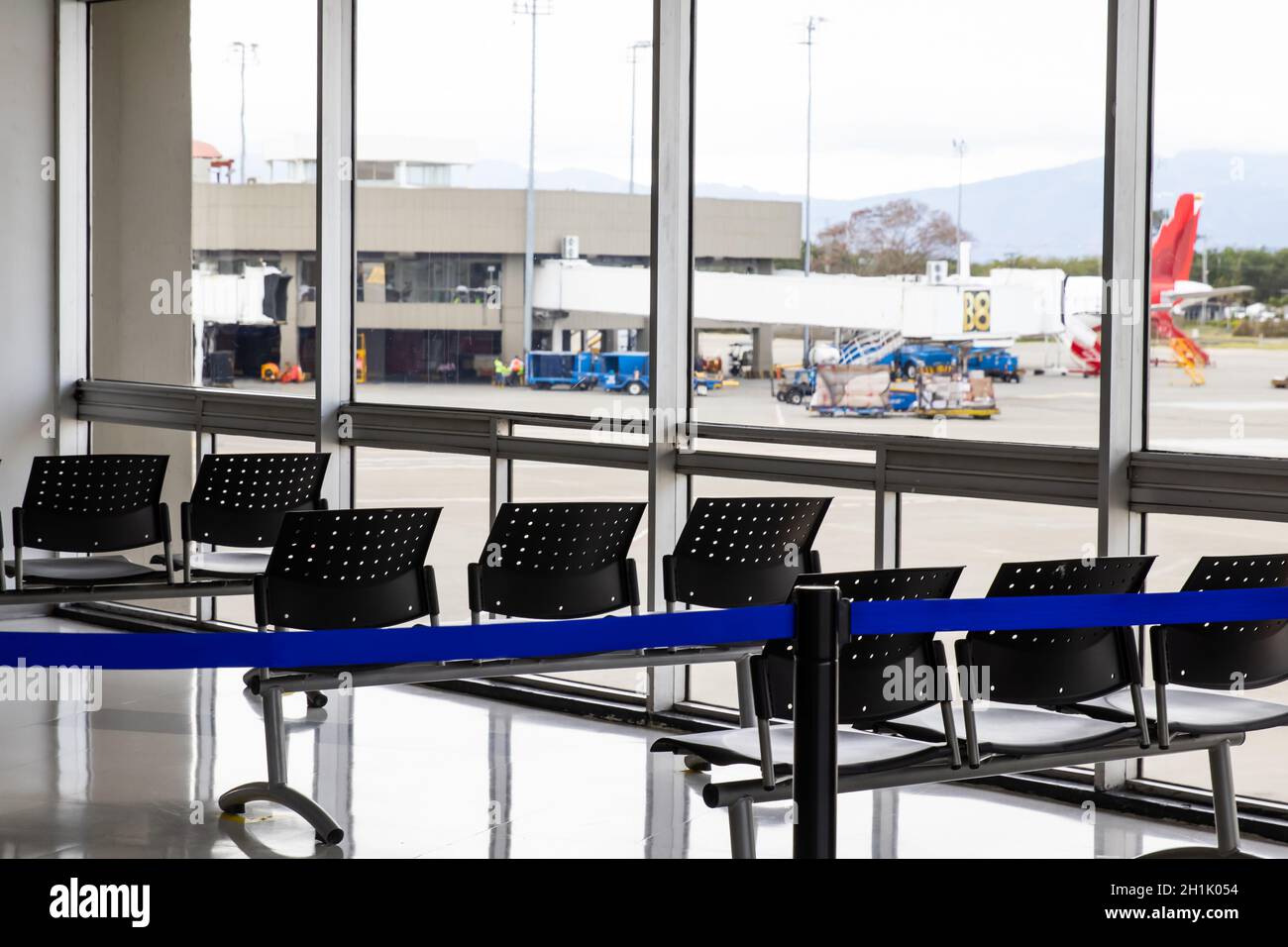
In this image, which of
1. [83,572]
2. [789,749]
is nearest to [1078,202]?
[789,749]

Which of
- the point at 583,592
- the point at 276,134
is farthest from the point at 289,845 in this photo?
the point at 276,134

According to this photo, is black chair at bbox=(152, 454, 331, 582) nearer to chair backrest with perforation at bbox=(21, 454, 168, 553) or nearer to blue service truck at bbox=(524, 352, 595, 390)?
chair backrest with perforation at bbox=(21, 454, 168, 553)

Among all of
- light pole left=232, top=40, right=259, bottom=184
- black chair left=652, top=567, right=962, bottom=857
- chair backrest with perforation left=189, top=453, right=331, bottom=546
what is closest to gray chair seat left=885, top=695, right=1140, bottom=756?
black chair left=652, top=567, right=962, bottom=857

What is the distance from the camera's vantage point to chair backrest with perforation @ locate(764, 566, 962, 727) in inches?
136

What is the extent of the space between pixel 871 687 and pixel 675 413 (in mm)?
3103

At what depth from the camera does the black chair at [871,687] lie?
11.3ft

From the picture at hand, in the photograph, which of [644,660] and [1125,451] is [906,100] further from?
[644,660]

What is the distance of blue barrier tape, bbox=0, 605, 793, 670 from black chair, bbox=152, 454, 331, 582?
3797 mm

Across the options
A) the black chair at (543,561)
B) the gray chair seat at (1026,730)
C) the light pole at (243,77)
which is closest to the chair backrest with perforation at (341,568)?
the black chair at (543,561)

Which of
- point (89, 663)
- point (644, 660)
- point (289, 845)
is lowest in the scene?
point (289, 845)

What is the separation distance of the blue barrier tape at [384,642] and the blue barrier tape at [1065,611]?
8.8 inches

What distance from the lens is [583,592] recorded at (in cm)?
511
